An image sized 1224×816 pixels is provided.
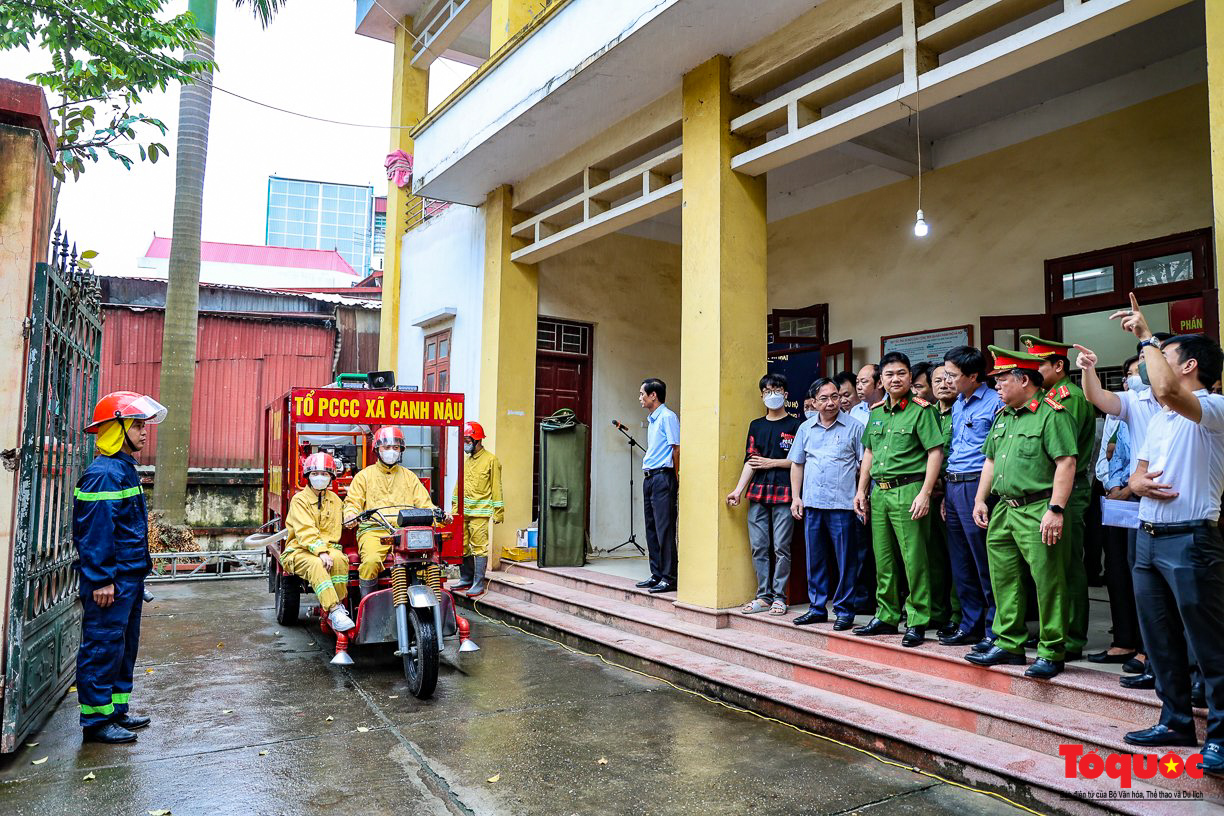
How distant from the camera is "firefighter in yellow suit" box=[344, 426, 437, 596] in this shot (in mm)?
5609

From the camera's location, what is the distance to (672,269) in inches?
409

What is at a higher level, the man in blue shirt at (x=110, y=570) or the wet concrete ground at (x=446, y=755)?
the man in blue shirt at (x=110, y=570)

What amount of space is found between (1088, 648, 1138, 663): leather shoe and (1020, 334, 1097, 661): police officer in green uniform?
0.09 m

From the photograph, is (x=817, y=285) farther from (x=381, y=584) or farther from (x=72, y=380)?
(x=72, y=380)

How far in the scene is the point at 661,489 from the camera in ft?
22.9

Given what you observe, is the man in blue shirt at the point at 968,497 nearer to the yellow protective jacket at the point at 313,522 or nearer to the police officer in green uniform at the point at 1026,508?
the police officer in green uniform at the point at 1026,508

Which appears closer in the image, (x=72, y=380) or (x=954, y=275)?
(x=72, y=380)

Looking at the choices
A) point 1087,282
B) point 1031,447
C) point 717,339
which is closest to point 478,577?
point 717,339

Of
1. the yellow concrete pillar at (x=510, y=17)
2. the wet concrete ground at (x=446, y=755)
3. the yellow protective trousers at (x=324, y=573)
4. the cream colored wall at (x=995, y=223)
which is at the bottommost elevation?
the wet concrete ground at (x=446, y=755)

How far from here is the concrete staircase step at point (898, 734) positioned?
3.12 metres

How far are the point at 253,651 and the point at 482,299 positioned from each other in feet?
16.0

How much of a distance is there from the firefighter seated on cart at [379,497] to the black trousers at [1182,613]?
4448 millimetres

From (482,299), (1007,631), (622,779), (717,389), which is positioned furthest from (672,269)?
(622,779)

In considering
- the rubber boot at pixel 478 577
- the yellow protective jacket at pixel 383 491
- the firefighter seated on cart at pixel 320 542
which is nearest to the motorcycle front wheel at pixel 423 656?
the firefighter seated on cart at pixel 320 542
